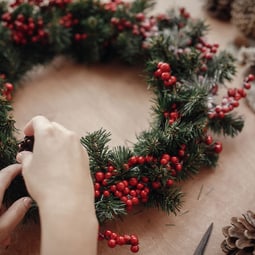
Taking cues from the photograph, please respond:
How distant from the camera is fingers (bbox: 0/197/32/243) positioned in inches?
32.4

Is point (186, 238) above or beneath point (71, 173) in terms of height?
beneath

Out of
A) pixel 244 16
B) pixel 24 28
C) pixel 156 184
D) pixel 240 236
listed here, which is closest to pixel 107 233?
pixel 156 184

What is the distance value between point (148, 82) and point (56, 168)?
15.5 inches

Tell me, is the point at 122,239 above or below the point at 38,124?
below

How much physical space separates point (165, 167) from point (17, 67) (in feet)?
1.56

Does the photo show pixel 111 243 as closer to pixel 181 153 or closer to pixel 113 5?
pixel 181 153

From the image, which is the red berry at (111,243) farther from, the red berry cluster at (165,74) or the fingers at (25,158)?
the red berry cluster at (165,74)

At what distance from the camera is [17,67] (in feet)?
3.76

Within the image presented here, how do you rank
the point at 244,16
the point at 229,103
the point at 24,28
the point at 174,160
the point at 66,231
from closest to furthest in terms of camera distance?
the point at 66,231 → the point at 174,160 → the point at 229,103 → the point at 24,28 → the point at 244,16

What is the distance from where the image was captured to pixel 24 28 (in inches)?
45.6

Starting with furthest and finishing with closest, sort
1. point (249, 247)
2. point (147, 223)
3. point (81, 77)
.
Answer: point (81, 77) → point (147, 223) → point (249, 247)

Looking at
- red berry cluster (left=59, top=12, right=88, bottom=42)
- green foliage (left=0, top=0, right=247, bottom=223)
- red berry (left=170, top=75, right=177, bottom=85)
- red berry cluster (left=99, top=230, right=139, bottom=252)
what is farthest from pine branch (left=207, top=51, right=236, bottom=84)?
red berry cluster (left=99, top=230, right=139, bottom=252)

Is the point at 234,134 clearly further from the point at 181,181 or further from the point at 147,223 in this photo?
the point at 147,223

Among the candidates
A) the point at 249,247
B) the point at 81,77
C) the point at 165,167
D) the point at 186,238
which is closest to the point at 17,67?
the point at 81,77
